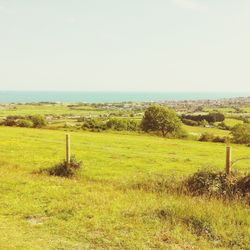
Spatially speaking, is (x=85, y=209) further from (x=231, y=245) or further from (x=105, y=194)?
(x=231, y=245)

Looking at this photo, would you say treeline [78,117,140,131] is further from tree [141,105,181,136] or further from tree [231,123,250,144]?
tree [231,123,250,144]

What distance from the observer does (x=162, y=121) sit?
69688 millimetres

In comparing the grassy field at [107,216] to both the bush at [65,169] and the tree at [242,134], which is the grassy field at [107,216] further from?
the tree at [242,134]

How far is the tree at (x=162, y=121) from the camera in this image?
229ft

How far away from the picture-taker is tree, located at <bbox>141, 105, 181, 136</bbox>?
69.7m

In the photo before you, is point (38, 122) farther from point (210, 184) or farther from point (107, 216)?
point (107, 216)

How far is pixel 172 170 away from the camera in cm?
2564

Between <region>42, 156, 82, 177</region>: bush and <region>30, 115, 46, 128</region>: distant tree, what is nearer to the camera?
<region>42, 156, 82, 177</region>: bush

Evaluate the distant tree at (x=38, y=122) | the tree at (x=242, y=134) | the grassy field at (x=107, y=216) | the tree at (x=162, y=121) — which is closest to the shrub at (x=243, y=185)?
the grassy field at (x=107, y=216)

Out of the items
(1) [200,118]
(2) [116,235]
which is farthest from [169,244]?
(1) [200,118]

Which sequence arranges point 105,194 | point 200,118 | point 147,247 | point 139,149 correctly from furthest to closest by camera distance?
point 200,118 < point 139,149 < point 105,194 < point 147,247

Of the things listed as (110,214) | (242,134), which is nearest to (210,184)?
(110,214)

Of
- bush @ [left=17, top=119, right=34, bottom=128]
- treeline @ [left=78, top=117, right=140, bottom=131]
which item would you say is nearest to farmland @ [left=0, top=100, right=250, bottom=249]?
bush @ [left=17, top=119, right=34, bottom=128]

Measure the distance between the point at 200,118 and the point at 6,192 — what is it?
128 meters
